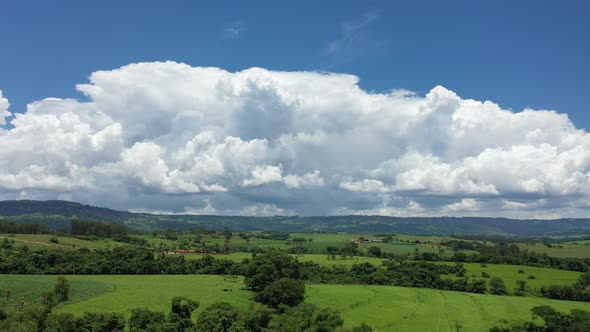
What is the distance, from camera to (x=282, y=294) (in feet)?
374

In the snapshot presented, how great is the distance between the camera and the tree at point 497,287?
487 feet

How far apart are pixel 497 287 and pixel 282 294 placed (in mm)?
80346

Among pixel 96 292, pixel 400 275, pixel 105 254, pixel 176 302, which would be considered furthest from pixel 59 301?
pixel 400 275

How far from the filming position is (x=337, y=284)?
513 ft

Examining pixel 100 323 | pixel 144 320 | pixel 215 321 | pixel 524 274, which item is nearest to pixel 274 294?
pixel 215 321

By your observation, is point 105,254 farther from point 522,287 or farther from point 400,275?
point 522,287

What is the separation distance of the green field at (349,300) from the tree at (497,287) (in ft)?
34.5

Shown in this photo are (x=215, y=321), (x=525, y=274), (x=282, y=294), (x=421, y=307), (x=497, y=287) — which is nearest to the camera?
(x=215, y=321)

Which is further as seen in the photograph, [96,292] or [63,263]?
[63,263]

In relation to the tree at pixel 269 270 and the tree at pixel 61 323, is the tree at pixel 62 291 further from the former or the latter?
the tree at pixel 269 270

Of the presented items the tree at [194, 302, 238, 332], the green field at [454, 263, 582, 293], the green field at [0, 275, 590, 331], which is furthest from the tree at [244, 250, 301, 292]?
the green field at [454, 263, 582, 293]

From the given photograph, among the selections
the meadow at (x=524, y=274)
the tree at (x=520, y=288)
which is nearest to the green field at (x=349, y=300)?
the tree at (x=520, y=288)

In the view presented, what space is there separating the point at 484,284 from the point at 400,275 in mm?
29139

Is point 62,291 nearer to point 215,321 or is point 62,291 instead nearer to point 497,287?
point 215,321
